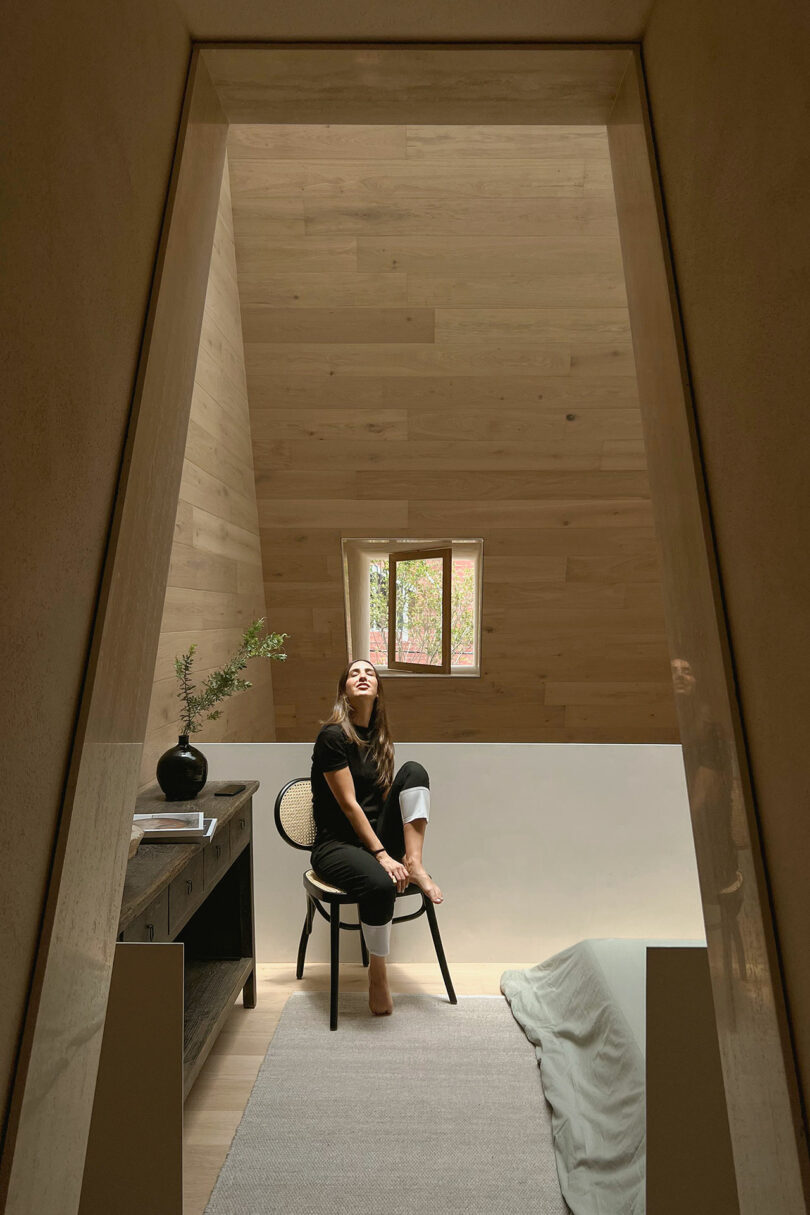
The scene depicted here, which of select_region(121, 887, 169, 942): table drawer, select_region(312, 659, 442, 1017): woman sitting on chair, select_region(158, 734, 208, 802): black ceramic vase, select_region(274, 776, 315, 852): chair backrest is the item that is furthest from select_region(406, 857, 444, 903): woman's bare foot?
select_region(121, 887, 169, 942): table drawer

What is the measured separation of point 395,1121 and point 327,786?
116 centimetres

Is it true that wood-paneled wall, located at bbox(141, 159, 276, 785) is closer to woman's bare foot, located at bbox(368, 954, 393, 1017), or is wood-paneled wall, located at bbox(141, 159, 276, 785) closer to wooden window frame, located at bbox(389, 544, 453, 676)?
wooden window frame, located at bbox(389, 544, 453, 676)

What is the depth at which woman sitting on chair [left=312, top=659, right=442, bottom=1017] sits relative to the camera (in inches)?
124

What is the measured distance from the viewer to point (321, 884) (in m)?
3.17

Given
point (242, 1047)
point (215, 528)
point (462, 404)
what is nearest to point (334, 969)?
point (242, 1047)

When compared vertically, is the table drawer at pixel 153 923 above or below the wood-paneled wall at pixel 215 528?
below

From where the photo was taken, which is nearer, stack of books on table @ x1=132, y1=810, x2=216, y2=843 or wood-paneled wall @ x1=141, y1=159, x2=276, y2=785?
stack of books on table @ x1=132, y1=810, x2=216, y2=843

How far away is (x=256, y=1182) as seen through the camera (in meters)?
2.12

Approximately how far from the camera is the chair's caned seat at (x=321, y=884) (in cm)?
309

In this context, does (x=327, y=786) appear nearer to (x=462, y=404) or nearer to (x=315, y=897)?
(x=315, y=897)

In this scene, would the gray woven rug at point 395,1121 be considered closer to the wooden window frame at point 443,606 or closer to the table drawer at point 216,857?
the table drawer at point 216,857

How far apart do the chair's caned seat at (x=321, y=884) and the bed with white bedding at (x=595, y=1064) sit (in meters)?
0.71

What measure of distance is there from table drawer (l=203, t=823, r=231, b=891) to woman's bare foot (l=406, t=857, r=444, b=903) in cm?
67

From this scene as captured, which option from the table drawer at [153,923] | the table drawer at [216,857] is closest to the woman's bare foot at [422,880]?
Result: the table drawer at [216,857]
